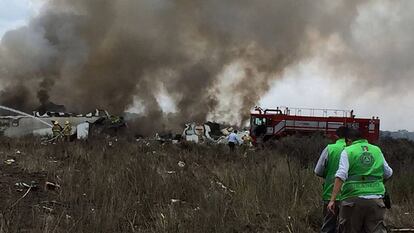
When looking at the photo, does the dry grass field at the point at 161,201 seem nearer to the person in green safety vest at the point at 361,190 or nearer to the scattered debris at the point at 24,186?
the scattered debris at the point at 24,186

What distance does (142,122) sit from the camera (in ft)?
144

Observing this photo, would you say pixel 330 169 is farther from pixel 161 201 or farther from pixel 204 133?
pixel 204 133

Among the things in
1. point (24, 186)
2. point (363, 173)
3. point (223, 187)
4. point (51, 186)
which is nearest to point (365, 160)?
point (363, 173)

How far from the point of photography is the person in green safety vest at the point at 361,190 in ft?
18.7

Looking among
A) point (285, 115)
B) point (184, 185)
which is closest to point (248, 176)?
point (184, 185)

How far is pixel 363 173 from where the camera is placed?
18.9 feet

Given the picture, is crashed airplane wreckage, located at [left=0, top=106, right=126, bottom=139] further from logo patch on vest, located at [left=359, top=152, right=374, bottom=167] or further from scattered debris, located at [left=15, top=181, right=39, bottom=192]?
logo patch on vest, located at [left=359, top=152, right=374, bottom=167]

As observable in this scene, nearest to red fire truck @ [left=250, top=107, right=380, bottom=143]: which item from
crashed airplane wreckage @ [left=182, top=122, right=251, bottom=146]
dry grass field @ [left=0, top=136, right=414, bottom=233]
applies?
crashed airplane wreckage @ [left=182, top=122, right=251, bottom=146]

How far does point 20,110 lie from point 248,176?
116ft

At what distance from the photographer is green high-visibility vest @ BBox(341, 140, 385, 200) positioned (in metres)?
5.73

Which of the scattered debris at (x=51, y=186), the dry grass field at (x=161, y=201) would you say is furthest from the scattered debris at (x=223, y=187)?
the scattered debris at (x=51, y=186)

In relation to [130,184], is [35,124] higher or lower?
higher

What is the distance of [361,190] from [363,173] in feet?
0.62

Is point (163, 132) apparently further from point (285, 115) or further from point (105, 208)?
point (105, 208)
